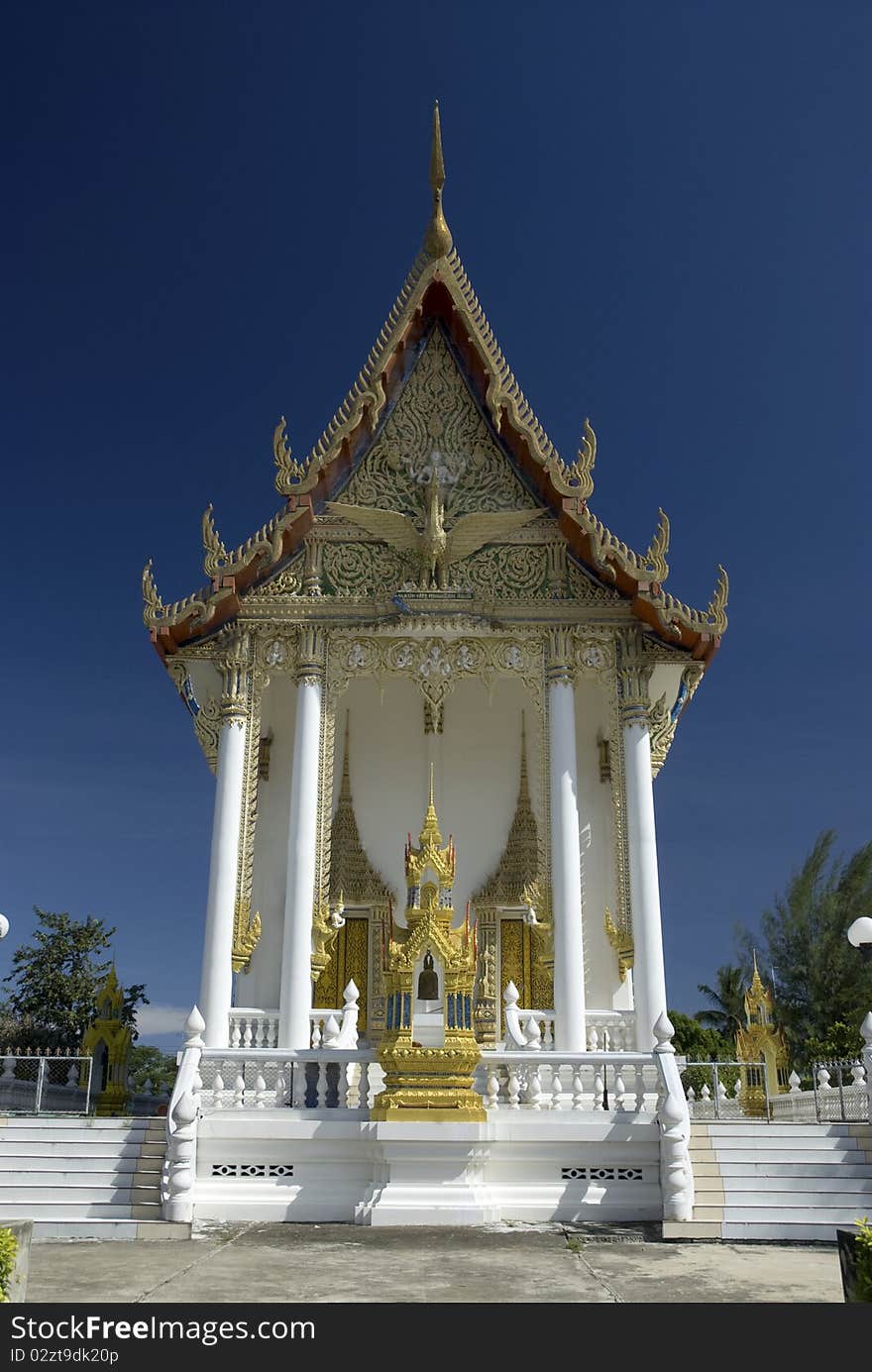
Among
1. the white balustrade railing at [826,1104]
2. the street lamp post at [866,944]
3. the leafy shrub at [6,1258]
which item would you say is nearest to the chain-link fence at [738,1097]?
the white balustrade railing at [826,1104]

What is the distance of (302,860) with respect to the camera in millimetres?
11688

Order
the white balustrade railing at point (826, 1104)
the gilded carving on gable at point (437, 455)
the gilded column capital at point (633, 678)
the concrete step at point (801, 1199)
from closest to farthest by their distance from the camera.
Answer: the concrete step at point (801, 1199) < the white balustrade railing at point (826, 1104) < the gilded column capital at point (633, 678) < the gilded carving on gable at point (437, 455)

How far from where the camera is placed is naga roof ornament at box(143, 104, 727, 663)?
40.5 ft

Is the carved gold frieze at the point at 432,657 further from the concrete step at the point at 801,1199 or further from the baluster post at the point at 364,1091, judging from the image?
the concrete step at the point at 801,1199

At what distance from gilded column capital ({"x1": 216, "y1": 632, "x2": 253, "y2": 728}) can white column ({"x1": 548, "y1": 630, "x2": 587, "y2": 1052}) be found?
3.30 meters

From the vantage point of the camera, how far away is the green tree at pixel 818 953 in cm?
2789

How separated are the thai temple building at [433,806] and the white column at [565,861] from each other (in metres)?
0.03

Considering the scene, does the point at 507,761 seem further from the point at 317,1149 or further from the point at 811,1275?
the point at 811,1275

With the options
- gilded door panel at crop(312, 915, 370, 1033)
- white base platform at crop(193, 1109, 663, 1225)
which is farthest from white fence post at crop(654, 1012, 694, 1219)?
gilded door panel at crop(312, 915, 370, 1033)

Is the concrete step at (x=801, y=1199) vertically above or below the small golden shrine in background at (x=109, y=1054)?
below

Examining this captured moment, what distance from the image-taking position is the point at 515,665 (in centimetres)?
1262

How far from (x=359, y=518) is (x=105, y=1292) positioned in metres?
9.01

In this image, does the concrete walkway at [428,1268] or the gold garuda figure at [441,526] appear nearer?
the concrete walkway at [428,1268]

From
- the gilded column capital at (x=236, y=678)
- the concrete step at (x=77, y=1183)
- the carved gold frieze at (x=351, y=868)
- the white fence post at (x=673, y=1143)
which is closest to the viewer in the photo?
the white fence post at (x=673, y=1143)
